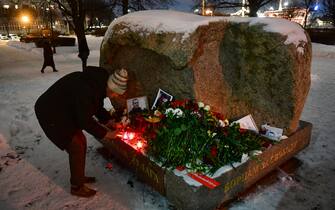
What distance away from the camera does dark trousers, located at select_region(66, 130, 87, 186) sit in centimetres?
326

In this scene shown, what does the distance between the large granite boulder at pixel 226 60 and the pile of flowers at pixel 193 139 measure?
1.83 ft

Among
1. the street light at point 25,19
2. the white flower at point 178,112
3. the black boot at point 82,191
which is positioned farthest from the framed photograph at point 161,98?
the street light at point 25,19

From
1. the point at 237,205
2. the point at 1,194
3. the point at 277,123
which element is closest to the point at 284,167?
the point at 277,123

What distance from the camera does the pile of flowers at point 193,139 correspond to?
10.6ft

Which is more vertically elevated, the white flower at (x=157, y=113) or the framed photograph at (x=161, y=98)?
the framed photograph at (x=161, y=98)

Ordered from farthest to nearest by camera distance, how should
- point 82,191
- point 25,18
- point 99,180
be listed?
point 25,18 → point 99,180 → point 82,191

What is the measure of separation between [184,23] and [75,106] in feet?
6.41

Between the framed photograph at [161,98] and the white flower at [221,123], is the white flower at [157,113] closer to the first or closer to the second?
the framed photograph at [161,98]

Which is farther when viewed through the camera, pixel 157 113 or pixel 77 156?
pixel 157 113

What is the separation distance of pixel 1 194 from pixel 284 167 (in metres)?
3.74

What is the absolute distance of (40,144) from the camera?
4.89 metres

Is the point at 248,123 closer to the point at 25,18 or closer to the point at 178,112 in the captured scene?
the point at 178,112

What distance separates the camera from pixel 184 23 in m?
4.06

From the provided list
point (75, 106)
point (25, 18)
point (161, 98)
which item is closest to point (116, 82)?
point (75, 106)
